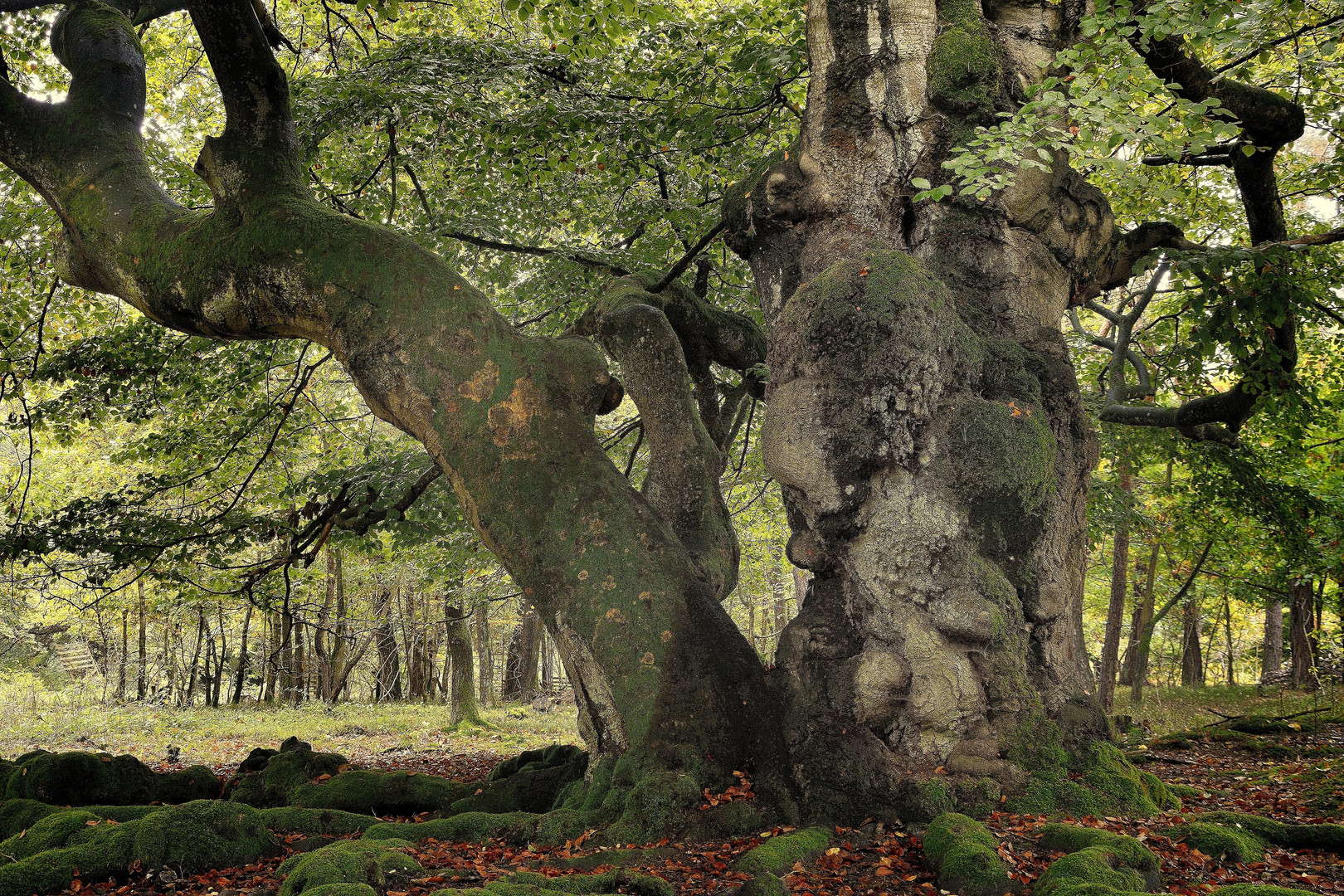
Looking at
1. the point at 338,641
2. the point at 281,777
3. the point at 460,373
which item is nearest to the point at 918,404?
the point at 460,373

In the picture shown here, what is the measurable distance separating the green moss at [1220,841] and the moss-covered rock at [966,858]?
2.90 ft

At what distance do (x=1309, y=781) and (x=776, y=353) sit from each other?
4.50 metres

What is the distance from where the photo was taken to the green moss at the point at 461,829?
4.23 m

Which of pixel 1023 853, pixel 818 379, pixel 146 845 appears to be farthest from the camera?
pixel 818 379

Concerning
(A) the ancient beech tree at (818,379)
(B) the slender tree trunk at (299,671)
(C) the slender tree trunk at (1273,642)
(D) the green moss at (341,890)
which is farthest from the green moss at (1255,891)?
(B) the slender tree trunk at (299,671)

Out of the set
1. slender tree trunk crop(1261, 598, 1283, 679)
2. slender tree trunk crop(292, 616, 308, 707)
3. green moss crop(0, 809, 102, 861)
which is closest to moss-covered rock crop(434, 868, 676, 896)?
green moss crop(0, 809, 102, 861)

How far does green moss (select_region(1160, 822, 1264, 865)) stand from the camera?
3205 millimetres

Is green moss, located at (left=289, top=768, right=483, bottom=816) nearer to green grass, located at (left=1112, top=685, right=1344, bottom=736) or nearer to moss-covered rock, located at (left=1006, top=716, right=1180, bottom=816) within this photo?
moss-covered rock, located at (left=1006, top=716, right=1180, bottom=816)

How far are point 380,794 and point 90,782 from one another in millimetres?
1982

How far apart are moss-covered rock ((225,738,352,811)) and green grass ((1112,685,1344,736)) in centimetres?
888

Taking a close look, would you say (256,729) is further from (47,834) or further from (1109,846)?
(1109,846)

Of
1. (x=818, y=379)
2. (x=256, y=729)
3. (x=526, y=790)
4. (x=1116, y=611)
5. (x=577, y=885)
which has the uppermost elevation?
(x=818, y=379)

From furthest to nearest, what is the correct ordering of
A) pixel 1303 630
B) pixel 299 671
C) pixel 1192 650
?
1. pixel 299 671
2. pixel 1192 650
3. pixel 1303 630

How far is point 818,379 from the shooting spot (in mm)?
4121
